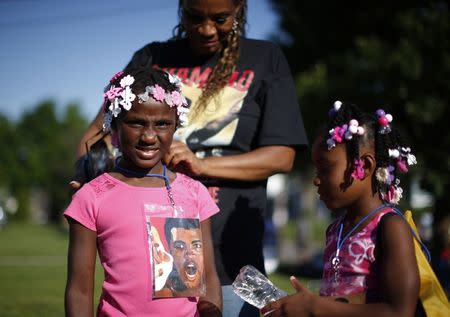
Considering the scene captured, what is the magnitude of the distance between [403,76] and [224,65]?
10.0 m

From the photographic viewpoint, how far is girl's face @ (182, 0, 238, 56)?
3.30 meters

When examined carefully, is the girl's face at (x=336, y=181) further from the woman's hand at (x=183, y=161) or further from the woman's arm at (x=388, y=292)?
the woman's hand at (x=183, y=161)

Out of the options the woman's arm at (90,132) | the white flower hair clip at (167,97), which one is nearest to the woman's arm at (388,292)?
the white flower hair clip at (167,97)

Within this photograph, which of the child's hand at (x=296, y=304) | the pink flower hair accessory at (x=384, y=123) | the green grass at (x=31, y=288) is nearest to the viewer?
the child's hand at (x=296, y=304)

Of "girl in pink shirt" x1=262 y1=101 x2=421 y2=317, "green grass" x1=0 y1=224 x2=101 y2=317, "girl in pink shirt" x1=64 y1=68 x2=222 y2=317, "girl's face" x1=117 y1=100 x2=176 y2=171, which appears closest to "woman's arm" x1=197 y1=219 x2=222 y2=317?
"girl in pink shirt" x1=64 y1=68 x2=222 y2=317

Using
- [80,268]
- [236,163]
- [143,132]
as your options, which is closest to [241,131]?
[236,163]

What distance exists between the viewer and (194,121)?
11.1 feet

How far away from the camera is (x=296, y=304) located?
266 centimetres

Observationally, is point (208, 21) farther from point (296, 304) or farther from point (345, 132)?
point (296, 304)

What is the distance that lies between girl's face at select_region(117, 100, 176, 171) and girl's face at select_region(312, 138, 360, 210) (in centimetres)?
71

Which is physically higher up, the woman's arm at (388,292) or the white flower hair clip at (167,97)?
the white flower hair clip at (167,97)

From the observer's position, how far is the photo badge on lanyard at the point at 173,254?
273 centimetres

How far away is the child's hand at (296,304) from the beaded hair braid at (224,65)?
1.14 metres

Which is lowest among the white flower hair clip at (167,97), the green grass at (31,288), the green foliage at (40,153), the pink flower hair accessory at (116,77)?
the green foliage at (40,153)
